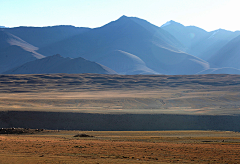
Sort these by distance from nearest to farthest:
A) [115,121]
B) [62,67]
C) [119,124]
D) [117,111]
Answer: [119,124]
[115,121]
[117,111]
[62,67]

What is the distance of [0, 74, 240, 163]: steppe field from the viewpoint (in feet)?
44.4

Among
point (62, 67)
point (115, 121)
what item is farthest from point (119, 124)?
point (62, 67)

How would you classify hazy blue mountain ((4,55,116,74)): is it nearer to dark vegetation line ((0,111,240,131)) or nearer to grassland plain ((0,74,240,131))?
grassland plain ((0,74,240,131))

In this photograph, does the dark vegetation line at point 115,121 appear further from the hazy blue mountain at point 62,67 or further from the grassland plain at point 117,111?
the hazy blue mountain at point 62,67

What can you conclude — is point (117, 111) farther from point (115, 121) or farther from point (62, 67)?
point (62, 67)

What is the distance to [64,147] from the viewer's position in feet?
50.5

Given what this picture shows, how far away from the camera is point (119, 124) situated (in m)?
33.8

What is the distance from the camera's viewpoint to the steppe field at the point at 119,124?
44.4ft

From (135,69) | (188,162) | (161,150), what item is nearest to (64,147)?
(161,150)

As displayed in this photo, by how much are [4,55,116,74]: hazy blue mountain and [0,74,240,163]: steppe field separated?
47.3m

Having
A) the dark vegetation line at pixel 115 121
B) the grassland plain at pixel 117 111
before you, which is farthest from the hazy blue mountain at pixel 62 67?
Answer: the dark vegetation line at pixel 115 121

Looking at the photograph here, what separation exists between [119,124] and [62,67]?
11320 cm

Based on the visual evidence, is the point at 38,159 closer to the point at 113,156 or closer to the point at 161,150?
the point at 113,156

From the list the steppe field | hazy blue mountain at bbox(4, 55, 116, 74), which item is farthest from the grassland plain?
hazy blue mountain at bbox(4, 55, 116, 74)
